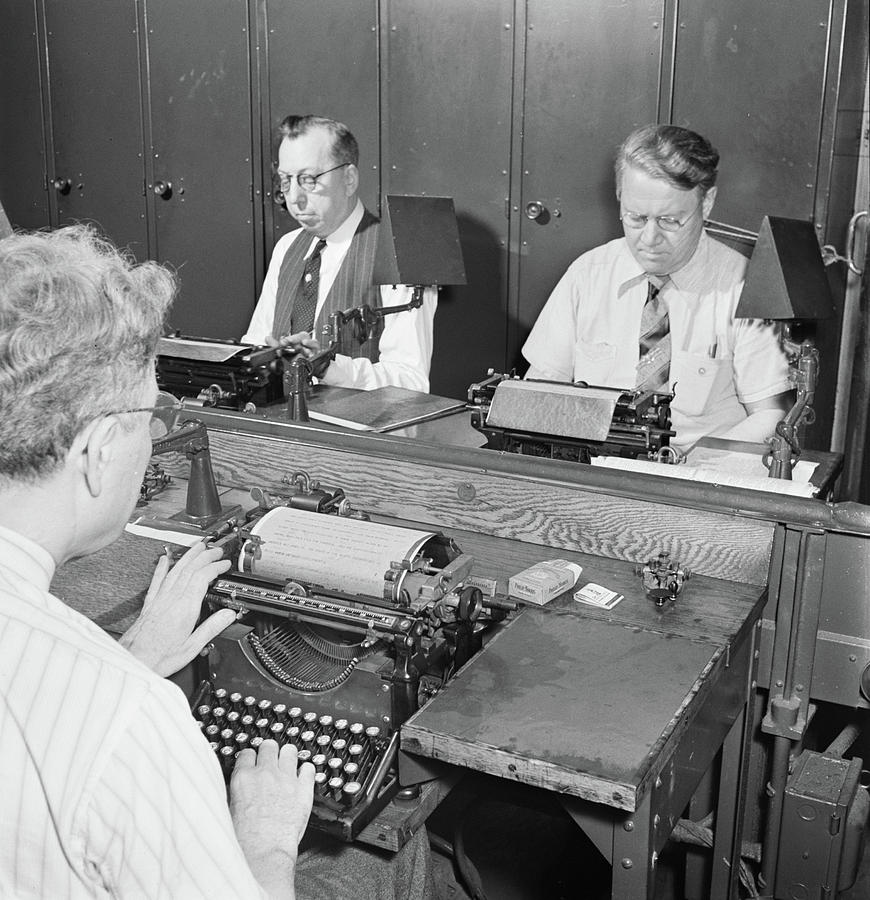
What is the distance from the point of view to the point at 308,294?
4.05 meters

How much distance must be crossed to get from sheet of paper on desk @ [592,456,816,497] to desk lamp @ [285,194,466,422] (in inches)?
35.3

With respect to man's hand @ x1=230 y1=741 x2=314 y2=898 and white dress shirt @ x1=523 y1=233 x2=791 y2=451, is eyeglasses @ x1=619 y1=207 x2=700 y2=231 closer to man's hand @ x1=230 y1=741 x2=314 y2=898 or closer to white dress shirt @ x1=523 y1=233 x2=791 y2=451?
white dress shirt @ x1=523 y1=233 x2=791 y2=451

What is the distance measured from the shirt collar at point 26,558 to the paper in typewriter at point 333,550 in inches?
27.0

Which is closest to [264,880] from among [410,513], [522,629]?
[522,629]

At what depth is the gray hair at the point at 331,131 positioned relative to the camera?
148 inches

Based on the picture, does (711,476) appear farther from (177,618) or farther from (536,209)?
(536,209)

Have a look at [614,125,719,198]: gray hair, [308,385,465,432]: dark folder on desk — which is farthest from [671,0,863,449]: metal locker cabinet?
[308,385,465,432]: dark folder on desk

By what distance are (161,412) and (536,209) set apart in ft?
10.7

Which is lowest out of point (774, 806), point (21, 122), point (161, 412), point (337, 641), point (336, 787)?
point (774, 806)

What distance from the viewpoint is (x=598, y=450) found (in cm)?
242

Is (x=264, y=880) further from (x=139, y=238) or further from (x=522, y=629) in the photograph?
(x=139, y=238)

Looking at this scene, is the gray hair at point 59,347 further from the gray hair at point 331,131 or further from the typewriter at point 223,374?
the gray hair at point 331,131

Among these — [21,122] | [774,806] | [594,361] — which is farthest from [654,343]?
[21,122]

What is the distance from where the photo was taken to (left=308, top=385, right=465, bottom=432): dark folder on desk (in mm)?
2760
